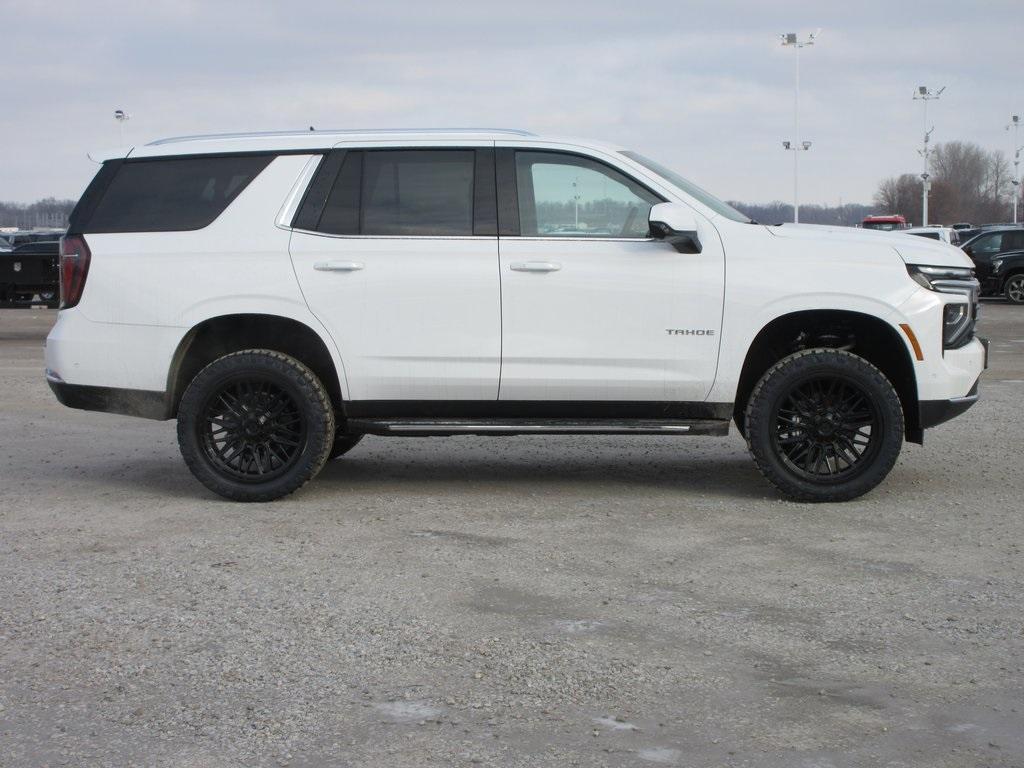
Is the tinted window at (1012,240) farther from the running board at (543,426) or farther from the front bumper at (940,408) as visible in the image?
the running board at (543,426)

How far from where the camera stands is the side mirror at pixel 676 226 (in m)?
6.89

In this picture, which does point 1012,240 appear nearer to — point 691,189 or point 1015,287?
point 1015,287

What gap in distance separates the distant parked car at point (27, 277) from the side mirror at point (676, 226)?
49.0 ft

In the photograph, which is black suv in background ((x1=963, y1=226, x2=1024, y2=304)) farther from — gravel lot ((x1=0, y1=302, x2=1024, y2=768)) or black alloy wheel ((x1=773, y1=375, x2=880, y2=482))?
black alloy wheel ((x1=773, y1=375, x2=880, y2=482))

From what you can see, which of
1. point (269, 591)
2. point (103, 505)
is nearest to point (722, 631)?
point (269, 591)

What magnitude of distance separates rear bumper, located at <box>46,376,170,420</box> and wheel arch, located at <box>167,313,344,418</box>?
7 centimetres

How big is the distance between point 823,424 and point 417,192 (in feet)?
8.32

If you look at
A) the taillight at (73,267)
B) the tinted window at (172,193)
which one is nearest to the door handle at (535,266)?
the tinted window at (172,193)

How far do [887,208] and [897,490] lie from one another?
132 metres

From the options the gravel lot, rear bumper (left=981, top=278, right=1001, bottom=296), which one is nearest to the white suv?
the gravel lot

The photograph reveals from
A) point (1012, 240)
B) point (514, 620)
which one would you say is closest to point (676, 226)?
point (514, 620)

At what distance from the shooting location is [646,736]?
3.84 m

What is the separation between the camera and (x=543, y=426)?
23.5ft

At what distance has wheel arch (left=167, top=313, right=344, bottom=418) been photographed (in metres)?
7.34
